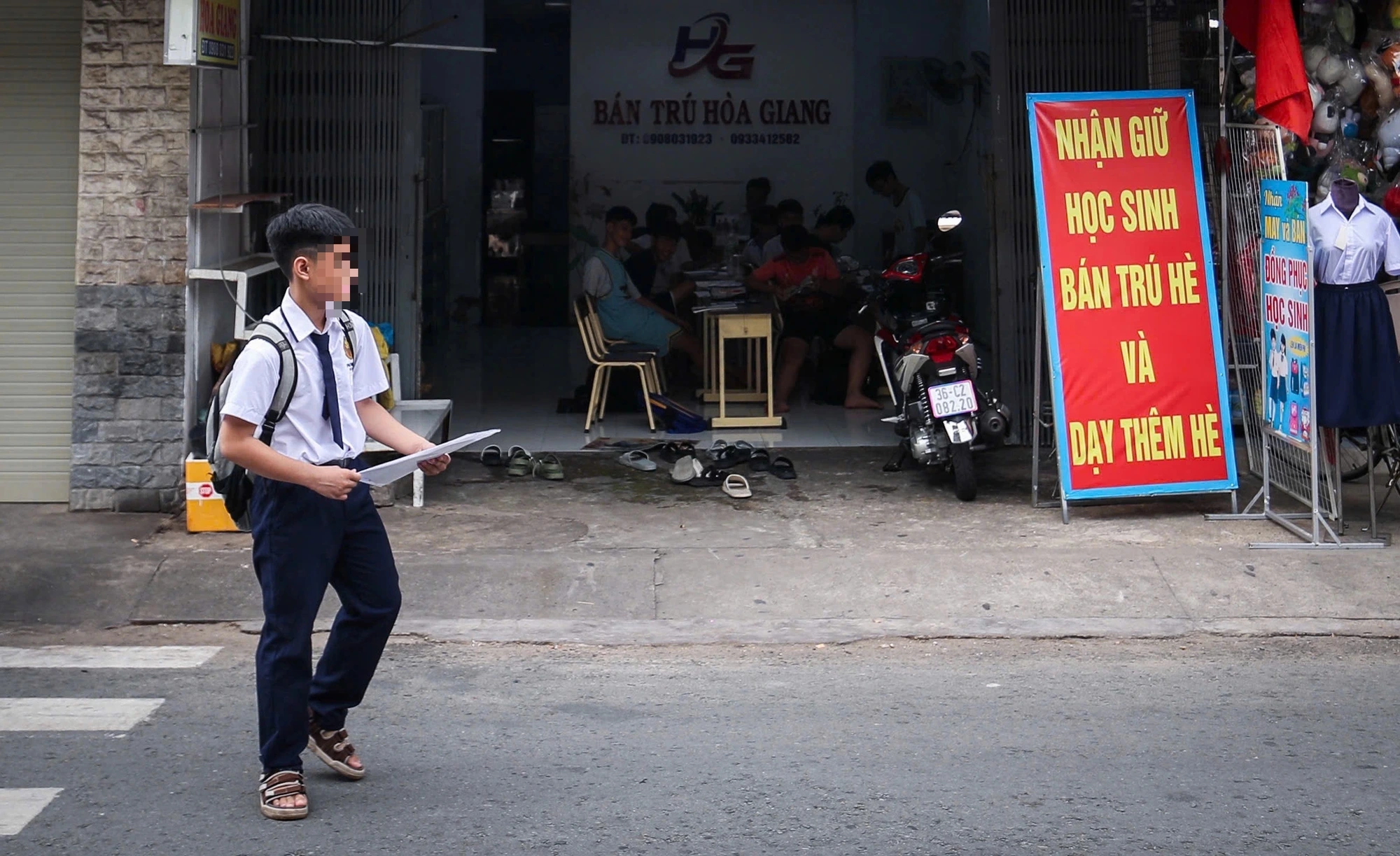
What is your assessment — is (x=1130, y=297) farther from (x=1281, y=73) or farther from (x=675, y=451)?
(x=675, y=451)

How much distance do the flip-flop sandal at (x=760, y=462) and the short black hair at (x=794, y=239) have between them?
3.19 m

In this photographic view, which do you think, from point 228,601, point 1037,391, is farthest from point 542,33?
point 228,601

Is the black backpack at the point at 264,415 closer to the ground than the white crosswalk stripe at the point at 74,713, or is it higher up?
higher up

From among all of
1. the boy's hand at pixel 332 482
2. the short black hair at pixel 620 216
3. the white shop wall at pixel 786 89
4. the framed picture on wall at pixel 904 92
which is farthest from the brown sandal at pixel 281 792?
the framed picture on wall at pixel 904 92

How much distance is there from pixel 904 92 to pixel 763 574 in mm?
9582

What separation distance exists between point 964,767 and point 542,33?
13.4 metres

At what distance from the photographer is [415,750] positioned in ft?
17.2

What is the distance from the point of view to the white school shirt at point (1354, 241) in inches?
297

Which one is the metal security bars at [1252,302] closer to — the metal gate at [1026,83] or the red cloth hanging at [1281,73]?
the red cloth hanging at [1281,73]

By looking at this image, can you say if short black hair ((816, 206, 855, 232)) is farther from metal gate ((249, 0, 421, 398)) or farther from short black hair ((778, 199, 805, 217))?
metal gate ((249, 0, 421, 398))

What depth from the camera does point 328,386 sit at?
15.0ft

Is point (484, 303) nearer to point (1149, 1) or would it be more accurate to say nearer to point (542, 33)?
point (542, 33)

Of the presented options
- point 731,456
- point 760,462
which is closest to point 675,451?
point 731,456

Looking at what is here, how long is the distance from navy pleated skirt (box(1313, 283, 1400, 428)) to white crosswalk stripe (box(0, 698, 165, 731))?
18.3 ft
